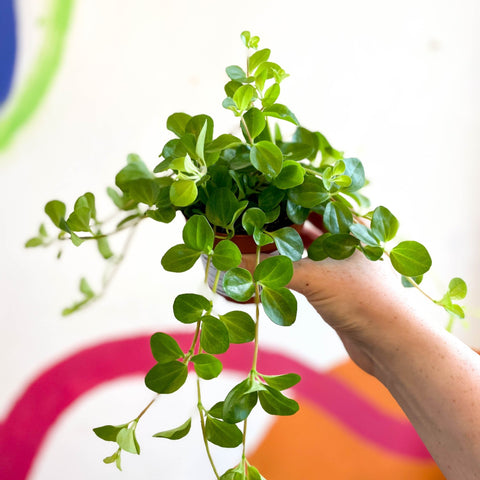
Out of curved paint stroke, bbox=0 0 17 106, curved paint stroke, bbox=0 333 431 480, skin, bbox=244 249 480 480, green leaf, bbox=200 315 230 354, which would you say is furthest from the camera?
curved paint stroke, bbox=0 0 17 106

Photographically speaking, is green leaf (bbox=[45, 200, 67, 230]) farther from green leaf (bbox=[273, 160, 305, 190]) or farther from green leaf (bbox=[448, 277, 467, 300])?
green leaf (bbox=[448, 277, 467, 300])

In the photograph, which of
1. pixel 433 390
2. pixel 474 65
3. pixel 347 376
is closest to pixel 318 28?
pixel 474 65

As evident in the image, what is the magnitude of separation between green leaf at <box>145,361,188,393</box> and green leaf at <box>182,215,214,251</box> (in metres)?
0.10

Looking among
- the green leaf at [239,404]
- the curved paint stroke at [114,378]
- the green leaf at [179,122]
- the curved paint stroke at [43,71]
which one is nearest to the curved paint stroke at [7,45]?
the curved paint stroke at [43,71]

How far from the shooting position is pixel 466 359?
1.74 feet

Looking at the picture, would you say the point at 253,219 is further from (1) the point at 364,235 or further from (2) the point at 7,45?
(2) the point at 7,45

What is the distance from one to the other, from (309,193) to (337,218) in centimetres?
4

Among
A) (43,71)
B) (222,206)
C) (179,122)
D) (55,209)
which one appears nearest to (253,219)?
(222,206)

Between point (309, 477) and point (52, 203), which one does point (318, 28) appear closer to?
point (52, 203)

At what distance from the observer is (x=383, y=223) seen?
0.49 m

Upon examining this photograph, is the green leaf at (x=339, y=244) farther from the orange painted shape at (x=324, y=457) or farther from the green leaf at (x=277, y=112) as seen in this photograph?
the orange painted shape at (x=324, y=457)

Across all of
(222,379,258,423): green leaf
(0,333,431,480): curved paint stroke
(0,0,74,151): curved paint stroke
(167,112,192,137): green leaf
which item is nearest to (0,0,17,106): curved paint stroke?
(0,0,74,151): curved paint stroke

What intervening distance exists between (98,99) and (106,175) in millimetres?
170

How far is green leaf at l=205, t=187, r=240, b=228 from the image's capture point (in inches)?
18.7
